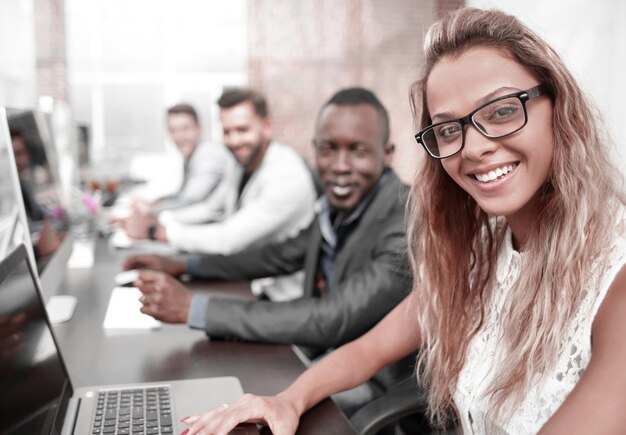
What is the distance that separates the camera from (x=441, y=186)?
1.04 meters

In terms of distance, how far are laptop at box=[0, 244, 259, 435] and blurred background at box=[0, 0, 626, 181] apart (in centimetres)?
526

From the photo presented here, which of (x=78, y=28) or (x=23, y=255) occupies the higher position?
(x=78, y=28)

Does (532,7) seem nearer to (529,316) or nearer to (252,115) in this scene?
(252,115)

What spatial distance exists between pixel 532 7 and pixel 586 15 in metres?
0.46

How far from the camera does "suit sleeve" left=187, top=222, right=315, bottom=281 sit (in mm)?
1929

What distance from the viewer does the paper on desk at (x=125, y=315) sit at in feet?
4.68

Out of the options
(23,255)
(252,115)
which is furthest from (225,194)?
(23,255)

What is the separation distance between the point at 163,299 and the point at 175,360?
169mm

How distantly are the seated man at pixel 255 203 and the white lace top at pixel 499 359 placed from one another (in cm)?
124

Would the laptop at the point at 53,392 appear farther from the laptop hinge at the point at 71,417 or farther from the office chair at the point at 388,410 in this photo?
the office chair at the point at 388,410

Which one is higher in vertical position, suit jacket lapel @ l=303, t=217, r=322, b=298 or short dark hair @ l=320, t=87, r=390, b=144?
short dark hair @ l=320, t=87, r=390, b=144

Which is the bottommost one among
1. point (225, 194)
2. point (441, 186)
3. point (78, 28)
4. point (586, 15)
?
point (225, 194)

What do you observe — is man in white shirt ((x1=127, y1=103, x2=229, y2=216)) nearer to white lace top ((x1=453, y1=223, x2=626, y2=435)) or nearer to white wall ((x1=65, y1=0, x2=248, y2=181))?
white wall ((x1=65, y1=0, x2=248, y2=181))

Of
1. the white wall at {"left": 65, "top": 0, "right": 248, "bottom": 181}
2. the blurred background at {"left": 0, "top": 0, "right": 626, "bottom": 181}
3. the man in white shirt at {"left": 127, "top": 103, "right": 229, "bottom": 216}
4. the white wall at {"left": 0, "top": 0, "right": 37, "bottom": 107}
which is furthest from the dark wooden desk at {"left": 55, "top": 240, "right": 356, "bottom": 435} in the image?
the white wall at {"left": 65, "top": 0, "right": 248, "bottom": 181}
